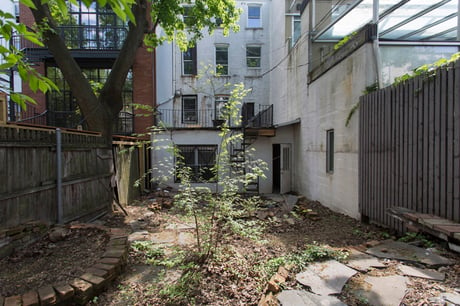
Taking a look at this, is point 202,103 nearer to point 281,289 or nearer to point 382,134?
point 382,134

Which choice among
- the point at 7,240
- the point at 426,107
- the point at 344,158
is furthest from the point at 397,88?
the point at 7,240

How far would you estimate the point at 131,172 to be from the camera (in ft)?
29.2

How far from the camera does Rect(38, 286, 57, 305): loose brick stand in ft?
7.55

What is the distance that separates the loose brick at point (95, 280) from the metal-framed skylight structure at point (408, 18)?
6.54 m

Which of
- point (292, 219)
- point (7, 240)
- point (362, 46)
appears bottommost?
point (292, 219)

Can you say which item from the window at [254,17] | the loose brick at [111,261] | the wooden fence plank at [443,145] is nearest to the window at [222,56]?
the window at [254,17]

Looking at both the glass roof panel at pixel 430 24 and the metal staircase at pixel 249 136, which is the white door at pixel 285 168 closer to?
the metal staircase at pixel 249 136

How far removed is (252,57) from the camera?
15750 mm

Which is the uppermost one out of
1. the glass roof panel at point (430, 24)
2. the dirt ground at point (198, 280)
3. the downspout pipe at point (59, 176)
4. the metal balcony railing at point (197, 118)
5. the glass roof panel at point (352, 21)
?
the glass roof panel at point (352, 21)

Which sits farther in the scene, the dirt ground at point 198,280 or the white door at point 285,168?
the white door at point 285,168

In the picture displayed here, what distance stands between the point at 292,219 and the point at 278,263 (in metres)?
3.52

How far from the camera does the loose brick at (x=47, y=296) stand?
230 centimetres

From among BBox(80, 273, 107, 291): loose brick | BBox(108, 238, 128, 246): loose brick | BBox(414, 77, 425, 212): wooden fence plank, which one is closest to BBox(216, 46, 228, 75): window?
BBox(414, 77, 425, 212): wooden fence plank

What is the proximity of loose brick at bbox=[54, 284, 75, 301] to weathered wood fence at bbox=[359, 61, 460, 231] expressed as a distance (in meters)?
4.57
